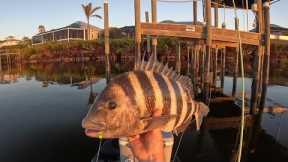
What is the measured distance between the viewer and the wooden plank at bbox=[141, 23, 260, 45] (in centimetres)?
910

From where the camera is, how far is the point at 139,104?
1.85 meters

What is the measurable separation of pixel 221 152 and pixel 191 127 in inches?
84.0

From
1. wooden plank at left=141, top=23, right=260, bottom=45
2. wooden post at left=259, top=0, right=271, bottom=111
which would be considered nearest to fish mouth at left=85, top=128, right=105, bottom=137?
wooden plank at left=141, top=23, right=260, bottom=45

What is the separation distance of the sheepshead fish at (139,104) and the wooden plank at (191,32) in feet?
23.2

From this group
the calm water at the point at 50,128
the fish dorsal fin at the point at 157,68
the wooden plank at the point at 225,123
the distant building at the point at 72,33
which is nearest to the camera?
the fish dorsal fin at the point at 157,68

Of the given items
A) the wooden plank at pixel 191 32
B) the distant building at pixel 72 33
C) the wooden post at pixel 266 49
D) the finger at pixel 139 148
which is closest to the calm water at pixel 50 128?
the wooden post at pixel 266 49

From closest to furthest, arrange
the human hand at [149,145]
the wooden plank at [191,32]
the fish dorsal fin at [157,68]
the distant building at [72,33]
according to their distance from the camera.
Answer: the human hand at [149,145] → the fish dorsal fin at [157,68] → the wooden plank at [191,32] → the distant building at [72,33]

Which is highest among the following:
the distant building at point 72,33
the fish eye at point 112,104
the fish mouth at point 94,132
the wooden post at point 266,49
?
the distant building at point 72,33

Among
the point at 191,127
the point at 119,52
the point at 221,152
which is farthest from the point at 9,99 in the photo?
the point at 119,52

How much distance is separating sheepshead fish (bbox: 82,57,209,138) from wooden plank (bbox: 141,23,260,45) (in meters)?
7.09

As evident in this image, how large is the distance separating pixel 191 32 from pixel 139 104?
325 inches

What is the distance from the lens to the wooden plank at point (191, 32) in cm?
910

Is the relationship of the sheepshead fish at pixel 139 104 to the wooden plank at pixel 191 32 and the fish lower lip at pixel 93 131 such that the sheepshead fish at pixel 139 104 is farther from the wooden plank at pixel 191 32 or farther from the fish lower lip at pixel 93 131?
the wooden plank at pixel 191 32

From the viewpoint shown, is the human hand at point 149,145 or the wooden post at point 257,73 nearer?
the human hand at point 149,145
